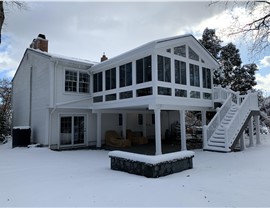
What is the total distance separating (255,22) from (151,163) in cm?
814

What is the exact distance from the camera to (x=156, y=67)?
9914mm

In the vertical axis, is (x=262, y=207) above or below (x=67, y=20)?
below

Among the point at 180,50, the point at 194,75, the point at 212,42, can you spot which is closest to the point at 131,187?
the point at 180,50

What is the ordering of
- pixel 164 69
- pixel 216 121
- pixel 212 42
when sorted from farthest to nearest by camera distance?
pixel 212 42 → pixel 216 121 → pixel 164 69

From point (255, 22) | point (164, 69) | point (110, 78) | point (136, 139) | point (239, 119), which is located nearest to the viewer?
point (255, 22)

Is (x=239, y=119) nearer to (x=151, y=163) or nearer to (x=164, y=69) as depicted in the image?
(x=164, y=69)

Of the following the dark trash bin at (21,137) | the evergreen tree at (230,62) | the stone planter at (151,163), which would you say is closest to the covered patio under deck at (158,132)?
the stone planter at (151,163)

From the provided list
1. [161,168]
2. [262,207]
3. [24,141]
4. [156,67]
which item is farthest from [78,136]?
[262,207]

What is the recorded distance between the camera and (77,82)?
46.9 feet

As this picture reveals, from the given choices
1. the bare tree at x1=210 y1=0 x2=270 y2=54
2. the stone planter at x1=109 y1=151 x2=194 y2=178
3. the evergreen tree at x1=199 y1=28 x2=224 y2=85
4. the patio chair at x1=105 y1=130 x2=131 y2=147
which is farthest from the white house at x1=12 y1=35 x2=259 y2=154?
the evergreen tree at x1=199 y1=28 x2=224 y2=85

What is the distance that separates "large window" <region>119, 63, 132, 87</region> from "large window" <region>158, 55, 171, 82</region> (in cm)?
187

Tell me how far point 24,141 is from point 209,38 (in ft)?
59.3

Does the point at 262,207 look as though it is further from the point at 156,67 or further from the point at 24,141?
the point at 24,141

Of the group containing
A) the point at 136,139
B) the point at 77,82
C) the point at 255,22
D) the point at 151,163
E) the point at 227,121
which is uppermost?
the point at 255,22
